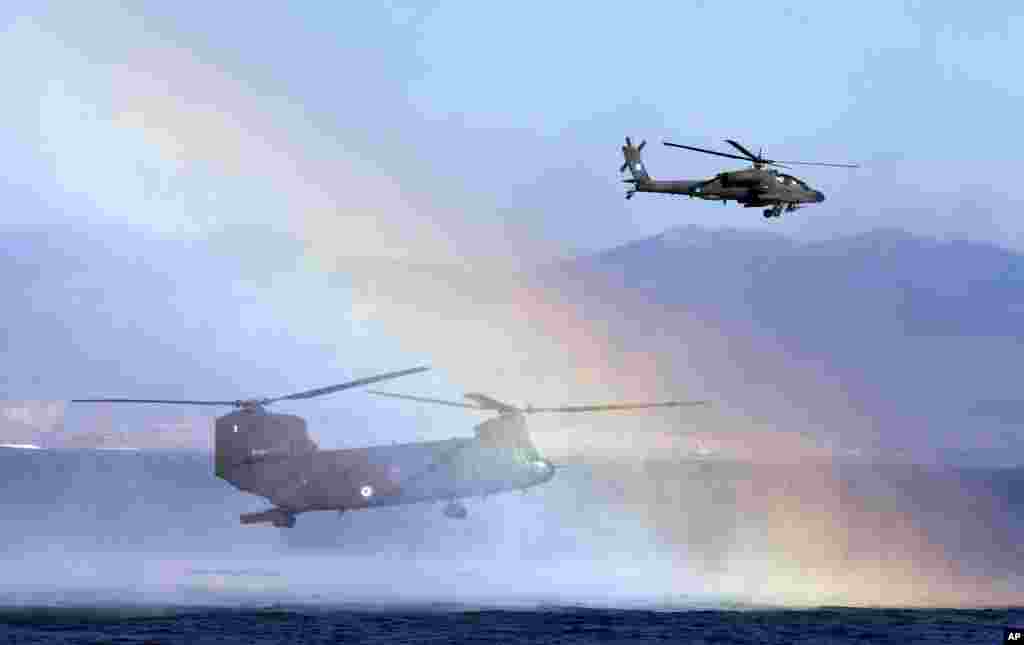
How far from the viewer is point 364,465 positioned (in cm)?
11450

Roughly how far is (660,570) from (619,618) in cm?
5682

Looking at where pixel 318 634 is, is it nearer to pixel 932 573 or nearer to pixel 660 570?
pixel 660 570

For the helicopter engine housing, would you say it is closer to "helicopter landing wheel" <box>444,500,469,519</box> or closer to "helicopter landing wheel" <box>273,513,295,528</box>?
"helicopter landing wheel" <box>444,500,469,519</box>

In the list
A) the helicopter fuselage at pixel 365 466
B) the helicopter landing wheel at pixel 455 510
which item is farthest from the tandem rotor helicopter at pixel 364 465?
the helicopter landing wheel at pixel 455 510

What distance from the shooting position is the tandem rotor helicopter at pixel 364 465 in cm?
11188

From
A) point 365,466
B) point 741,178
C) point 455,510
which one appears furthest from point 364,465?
point 741,178

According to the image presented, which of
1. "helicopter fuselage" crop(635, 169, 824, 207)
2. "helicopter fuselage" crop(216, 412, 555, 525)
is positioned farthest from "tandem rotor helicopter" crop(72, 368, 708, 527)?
"helicopter fuselage" crop(635, 169, 824, 207)

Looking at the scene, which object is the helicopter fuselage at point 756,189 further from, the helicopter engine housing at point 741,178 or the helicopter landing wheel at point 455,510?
the helicopter landing wheel at point 455,510

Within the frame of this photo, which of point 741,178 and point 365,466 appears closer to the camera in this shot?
point 741,178

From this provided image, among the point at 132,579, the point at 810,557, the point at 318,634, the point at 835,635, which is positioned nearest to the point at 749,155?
the point at 835,635

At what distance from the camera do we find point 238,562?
172000mm

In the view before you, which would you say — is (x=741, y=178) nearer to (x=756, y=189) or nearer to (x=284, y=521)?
(x=756, y=189)

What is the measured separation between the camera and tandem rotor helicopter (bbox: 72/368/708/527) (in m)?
112

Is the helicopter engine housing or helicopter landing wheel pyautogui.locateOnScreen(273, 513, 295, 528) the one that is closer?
the helicopter engine housing
